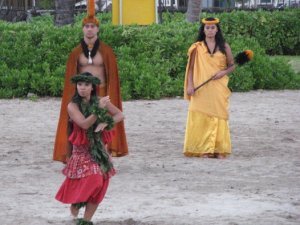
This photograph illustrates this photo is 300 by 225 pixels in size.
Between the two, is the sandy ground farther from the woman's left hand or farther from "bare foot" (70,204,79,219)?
the woman's left hand

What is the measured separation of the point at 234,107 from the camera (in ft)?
52.5

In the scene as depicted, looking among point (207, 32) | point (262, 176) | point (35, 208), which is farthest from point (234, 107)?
point (35, 208)

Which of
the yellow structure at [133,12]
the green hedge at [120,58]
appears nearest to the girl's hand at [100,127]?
the green hedge at [120,58]

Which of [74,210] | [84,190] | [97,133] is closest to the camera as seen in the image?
[84,190]

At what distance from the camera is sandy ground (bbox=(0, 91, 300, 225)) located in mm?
8125

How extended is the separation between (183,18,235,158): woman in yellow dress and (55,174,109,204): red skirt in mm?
4090

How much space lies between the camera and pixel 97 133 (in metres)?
7.38

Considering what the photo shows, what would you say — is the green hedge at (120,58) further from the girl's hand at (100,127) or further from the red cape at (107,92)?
the girl's hand at (100,127)

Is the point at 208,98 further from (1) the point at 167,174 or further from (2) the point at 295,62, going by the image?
(2) the point at 295,62

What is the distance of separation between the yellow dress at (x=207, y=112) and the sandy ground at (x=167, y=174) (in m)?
0.21

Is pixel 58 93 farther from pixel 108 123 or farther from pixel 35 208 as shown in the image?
pixel 108 123

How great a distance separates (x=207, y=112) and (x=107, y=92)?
209cm

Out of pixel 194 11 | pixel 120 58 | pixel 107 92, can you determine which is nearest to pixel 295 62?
pixel 194 11

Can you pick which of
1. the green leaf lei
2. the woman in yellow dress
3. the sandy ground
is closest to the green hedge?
the sandy ground
